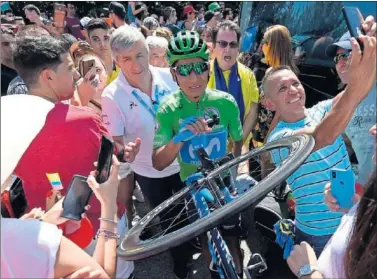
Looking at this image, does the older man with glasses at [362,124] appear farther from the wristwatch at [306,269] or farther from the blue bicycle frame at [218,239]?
the wristwatch at [306,269]

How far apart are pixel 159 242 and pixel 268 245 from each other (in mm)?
2338

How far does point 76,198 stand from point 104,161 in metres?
0.17

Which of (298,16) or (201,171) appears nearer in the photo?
(201,171)

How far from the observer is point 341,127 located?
74.8 inches

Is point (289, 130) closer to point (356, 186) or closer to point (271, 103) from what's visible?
point (271, 103)

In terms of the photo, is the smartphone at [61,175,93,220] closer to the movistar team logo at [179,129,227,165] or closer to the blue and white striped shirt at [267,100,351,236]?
the movistar team logo at [179,129,227,165]

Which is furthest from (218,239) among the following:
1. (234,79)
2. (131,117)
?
(234,79)

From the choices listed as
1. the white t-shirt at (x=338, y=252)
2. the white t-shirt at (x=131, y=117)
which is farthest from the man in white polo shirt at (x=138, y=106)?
the white t-shirt at (x=338, y=252)

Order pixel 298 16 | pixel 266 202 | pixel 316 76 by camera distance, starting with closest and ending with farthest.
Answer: pixel 266 202, pixel 316 76, pixel 298 16

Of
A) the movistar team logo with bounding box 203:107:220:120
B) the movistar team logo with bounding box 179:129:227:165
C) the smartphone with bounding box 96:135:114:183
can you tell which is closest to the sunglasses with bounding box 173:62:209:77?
the movistar team logo with bounding box 203:107:220:120

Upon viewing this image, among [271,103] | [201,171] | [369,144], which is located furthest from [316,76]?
[201,171]

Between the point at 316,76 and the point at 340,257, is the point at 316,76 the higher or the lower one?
the lower one

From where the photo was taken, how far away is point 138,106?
291cm

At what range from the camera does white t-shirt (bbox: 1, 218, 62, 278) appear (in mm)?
1169
